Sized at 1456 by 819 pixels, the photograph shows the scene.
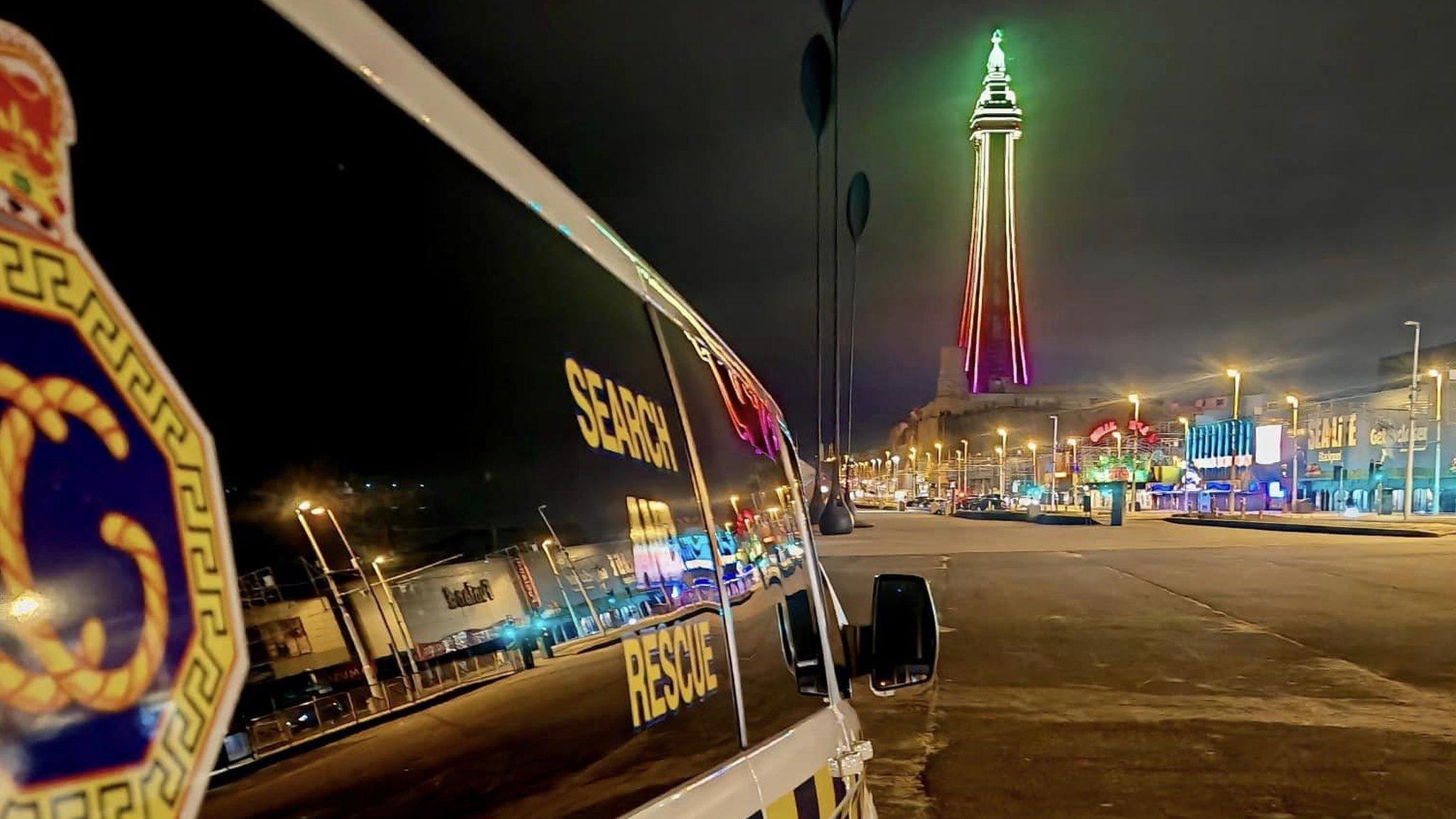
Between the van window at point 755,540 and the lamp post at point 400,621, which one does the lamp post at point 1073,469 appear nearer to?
the van window at point 755,540

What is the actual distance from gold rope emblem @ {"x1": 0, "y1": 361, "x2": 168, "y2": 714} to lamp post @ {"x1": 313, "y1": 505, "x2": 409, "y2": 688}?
0.21m

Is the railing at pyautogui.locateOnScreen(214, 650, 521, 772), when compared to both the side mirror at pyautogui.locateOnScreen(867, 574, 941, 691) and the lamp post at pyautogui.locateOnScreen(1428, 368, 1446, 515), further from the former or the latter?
the lamp post at pyautogui.locateOnScreen(1428, 368, 1446, 515)

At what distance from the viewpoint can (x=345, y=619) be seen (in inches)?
38.3

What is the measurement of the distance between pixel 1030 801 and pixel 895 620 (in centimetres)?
320

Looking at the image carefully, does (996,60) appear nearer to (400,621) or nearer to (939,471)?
(939,471)

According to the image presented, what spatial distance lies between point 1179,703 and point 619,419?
7417mm

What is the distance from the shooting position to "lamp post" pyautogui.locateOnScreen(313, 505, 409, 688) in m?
0.97

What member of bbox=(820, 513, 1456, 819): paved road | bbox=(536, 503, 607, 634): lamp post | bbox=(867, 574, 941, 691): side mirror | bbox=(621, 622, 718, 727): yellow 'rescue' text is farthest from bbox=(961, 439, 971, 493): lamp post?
bbox=(536, 503, 607, 634): lamp post

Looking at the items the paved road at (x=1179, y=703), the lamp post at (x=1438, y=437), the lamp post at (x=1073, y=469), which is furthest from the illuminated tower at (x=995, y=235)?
A: the paved road at (x=1179, y=703)

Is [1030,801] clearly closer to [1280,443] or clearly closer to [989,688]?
[989,688]

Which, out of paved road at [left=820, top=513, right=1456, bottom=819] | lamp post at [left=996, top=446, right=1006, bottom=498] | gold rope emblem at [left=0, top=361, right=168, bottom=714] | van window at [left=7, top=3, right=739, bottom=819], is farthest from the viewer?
lamp post at [left=996, top=446, right=1006, bottom=498]

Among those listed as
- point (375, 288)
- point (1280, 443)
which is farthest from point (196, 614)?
point (1280, 443)

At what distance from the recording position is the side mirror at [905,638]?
2838 mm

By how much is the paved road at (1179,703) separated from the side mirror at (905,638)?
2.83 metres
